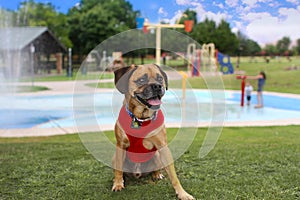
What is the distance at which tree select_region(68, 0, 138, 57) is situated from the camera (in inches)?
1623

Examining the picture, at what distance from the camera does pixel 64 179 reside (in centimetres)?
408

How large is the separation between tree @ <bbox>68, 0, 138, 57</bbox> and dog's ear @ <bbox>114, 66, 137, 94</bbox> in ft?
125

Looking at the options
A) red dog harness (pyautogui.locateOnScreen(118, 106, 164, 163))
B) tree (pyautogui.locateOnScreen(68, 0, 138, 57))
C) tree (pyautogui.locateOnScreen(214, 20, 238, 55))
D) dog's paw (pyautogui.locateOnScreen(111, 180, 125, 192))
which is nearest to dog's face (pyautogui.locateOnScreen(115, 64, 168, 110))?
red dog harness (pyautogui.locateOnScreen(118, 106, 164, 163))

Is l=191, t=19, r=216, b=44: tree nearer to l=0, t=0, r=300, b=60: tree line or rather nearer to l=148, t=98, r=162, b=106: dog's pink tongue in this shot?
l=0, t=0, r=300, b=60: tree line

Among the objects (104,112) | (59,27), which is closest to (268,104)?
(104,112)

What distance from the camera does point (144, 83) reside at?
3.05 metres

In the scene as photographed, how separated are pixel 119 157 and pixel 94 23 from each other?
1540 inches

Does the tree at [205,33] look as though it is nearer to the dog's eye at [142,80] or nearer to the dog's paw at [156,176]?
the dog's paw at [156,176]

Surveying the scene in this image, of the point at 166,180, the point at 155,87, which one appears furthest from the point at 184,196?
the point at 155,87

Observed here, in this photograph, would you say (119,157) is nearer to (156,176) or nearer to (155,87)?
(156,176)

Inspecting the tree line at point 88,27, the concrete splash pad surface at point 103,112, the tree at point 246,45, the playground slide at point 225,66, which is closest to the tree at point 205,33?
the tree line at point 88,27

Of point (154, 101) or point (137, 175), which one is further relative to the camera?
point (137, 175)

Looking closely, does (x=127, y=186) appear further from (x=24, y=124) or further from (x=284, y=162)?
(x=24, y=124)

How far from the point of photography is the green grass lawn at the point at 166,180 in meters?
3.58
